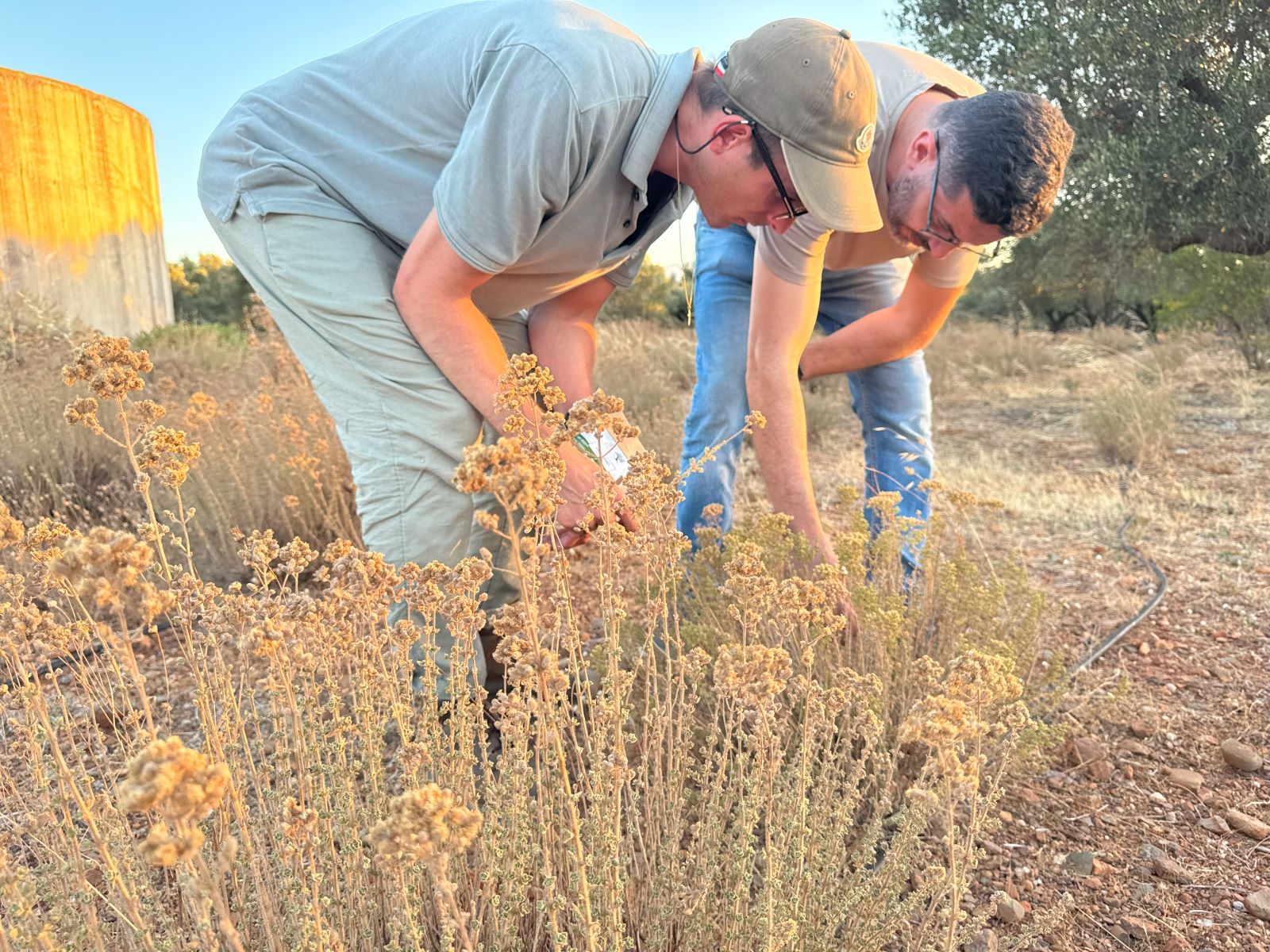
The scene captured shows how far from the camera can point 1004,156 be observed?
7.26 feet

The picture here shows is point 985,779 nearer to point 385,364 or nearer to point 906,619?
point 906,619

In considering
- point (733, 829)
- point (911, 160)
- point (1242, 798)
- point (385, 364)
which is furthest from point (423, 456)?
point (1242, 798)

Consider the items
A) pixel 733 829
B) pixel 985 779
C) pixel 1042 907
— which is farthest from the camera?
pixel 985 779

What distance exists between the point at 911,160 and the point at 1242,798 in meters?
1.75

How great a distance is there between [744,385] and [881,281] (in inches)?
27.2

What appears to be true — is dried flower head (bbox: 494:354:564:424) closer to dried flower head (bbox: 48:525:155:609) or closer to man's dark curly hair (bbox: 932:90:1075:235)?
dried flower head (bbox: 48:525:155:609)

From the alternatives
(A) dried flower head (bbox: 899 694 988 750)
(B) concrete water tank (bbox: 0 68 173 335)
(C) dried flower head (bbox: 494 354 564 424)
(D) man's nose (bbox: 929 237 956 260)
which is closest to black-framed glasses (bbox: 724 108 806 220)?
(D) man's nose (bbox: 929 237 956 260)

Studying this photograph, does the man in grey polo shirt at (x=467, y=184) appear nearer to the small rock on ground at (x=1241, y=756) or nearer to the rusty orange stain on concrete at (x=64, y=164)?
the small rock on ground at (x=1241, y=756)

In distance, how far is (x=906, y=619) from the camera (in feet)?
7.34

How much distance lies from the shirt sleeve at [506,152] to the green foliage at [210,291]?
1993 cm

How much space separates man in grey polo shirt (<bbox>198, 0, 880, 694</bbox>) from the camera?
1.85 metres

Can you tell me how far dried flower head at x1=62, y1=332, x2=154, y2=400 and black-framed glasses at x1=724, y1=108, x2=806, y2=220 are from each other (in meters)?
1.24

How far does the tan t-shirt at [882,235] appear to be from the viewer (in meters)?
2.39

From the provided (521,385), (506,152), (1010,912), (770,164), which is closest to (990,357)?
(770,164)
